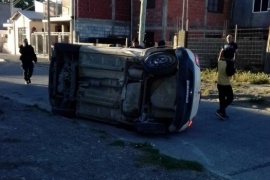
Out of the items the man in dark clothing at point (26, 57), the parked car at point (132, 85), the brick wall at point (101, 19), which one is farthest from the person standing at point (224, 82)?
the brick wall at point (101, 19)

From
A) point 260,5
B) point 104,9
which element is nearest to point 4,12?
point 104,9

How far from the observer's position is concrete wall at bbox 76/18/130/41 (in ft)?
82.6

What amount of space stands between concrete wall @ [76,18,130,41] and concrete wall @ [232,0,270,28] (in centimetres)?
791

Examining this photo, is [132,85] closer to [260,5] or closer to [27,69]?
[27,69]

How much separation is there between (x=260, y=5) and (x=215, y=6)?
3.16 m

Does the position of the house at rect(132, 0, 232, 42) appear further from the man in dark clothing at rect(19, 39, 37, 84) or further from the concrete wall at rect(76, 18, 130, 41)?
the man in dark clothing at rect(19, 39, 37, 84)

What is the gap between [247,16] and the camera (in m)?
26.7

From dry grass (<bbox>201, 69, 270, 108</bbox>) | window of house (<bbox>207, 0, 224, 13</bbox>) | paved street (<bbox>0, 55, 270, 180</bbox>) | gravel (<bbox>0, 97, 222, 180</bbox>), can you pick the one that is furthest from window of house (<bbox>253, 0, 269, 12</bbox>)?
gravel (<bbox>0, 97, 222, 180</bbox>)

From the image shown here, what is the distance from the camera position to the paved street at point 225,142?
5.55 meters

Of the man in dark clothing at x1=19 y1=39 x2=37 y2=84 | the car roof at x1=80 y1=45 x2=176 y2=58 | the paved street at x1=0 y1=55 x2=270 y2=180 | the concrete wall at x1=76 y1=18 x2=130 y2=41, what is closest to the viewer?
the paved street at x1=0 y1=55 x2=270 y2=180

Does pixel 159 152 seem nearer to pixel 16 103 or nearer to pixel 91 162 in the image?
pixel 91 162

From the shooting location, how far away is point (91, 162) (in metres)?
5.41

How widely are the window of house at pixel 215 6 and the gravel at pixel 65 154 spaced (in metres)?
21.3

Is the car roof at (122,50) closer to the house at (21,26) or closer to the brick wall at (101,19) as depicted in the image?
the brick wall at (101,19)
